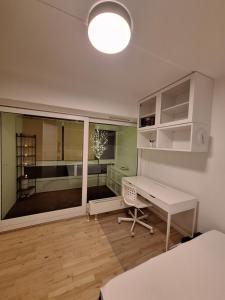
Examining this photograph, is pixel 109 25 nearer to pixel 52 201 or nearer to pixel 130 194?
pixel 130 194

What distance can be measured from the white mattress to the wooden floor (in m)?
0.70

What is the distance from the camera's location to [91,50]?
142 centimetres

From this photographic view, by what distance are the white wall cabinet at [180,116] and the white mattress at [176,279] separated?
1.18 meters

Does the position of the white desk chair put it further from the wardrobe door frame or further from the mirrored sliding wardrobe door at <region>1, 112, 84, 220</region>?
the mirrored sliding wardrobe door at <region>1, 112, 84, 220</region>

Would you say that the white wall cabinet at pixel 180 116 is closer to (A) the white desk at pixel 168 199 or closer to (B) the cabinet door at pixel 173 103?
(B) the cabinet door at pixel 173 103

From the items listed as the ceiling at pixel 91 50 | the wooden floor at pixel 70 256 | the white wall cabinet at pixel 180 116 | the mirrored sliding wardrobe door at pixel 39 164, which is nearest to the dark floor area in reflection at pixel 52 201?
the mirrored sliding wardrobe door at pixel 39 164

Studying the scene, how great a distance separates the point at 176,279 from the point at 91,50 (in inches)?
85.0

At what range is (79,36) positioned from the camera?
4.04 feet

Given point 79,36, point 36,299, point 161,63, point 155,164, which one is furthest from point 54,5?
point 155,164

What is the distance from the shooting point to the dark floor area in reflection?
Result: 2557 mm

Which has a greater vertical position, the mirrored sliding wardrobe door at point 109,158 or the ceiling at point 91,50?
the ceiling at point 91,50

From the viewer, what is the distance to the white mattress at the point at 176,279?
890 mm

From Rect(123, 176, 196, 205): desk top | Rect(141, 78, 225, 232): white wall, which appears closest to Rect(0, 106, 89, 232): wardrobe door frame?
Rect(123, 176, 196, 205): desk top

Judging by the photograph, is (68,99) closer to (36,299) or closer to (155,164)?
(155,164)
